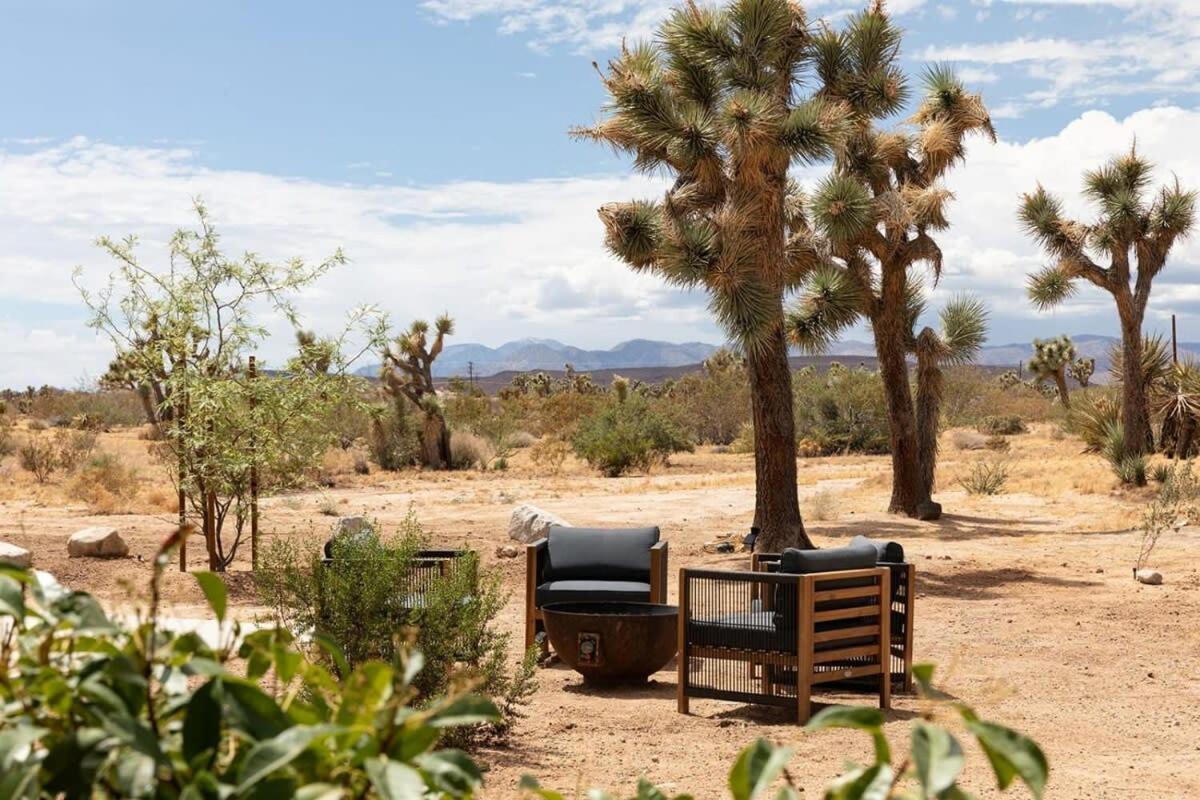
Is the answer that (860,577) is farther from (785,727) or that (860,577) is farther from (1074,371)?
(1074,371)

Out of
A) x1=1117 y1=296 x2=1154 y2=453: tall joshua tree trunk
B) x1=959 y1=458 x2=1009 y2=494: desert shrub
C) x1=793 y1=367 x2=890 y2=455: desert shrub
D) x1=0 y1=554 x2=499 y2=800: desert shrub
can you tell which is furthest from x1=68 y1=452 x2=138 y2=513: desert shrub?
x1=793 y1=367 x2=890 y2=455: desert shrub

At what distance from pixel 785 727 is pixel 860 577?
1.03 meters

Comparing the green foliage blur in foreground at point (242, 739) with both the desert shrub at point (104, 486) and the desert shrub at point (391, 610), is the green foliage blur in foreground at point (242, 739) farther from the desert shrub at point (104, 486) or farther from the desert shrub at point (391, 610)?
the desert shrub at point (104, 486)

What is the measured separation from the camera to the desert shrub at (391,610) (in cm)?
679

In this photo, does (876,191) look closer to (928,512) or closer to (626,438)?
(928,512)

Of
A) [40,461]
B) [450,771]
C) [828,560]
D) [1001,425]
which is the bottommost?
[828,560]

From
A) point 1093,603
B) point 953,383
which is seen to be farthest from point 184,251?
point 953,383

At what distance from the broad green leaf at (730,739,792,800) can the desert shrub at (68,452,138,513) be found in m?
20.7

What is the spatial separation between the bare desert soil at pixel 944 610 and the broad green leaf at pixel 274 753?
0.63 ft

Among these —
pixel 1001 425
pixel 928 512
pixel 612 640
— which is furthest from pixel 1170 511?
pixel 1001 425

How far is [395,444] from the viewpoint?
34.0 meters

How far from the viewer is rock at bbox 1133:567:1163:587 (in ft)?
42.4

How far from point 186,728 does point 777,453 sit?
48.5 ft

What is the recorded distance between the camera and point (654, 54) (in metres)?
16.1
